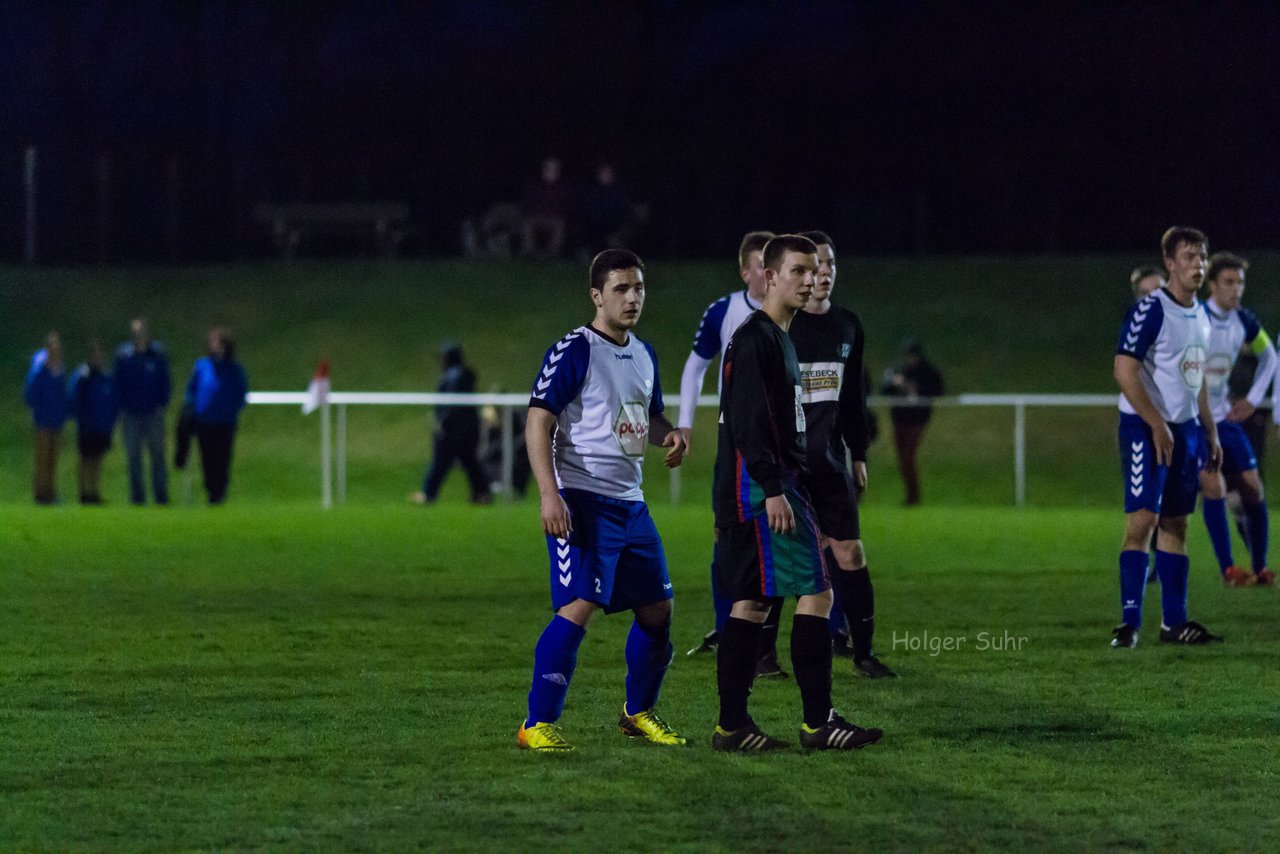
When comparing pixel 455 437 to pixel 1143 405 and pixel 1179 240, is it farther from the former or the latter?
pixel 1179 240

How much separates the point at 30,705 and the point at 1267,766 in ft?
15.2

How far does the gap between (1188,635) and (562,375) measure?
4461mm

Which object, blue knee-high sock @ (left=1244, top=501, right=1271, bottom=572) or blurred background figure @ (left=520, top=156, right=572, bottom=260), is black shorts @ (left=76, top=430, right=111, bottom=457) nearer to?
blurred background figure @ (left=520, top=156, right=572, bottom=260)

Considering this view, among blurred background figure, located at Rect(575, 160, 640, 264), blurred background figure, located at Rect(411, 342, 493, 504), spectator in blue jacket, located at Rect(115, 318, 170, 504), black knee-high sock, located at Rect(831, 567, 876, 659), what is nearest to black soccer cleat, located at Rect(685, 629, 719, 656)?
black knee-high sock, located at Rect(831, 567, 876, 659)

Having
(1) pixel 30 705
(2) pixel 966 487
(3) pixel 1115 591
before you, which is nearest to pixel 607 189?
(2) pixel 966 487

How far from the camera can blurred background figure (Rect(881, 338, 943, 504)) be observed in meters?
22.4

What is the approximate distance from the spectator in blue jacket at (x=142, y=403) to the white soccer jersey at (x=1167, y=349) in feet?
48.4

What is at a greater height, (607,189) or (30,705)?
(607,189)

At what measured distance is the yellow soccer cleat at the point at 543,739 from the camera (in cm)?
636

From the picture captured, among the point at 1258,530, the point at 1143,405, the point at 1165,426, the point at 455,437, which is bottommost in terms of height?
the point at 1258,530

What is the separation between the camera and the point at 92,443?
872 inches

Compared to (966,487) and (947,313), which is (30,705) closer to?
(966,487)

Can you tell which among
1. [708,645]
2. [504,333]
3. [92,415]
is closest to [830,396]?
[708,645]

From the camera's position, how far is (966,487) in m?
24.2
